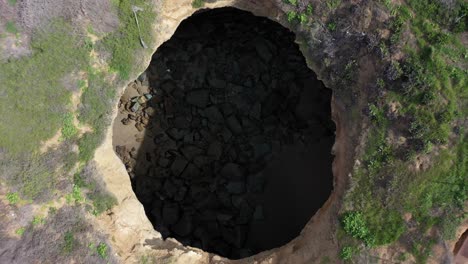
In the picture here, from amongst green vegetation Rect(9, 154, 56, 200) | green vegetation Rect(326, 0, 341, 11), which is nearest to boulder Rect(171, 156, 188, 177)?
green vegetation Rect(9, 154, 56, 200)

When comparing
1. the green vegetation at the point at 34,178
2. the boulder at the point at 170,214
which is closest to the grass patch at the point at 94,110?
the green vegetation at the point at 34,178

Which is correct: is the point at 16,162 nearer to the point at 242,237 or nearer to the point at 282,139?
the point at 242,237

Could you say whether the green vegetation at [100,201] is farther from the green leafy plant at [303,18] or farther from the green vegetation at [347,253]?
the green leafy plant at [303,18]

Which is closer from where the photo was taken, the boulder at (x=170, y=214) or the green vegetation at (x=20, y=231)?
the green vegetation at (x=20, y=231)

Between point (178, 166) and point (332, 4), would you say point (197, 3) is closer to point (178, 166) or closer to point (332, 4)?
point (332, 4)

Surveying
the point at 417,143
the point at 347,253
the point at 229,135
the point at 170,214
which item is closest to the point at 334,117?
the point at 417,143

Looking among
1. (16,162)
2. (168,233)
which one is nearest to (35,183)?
(16,162)

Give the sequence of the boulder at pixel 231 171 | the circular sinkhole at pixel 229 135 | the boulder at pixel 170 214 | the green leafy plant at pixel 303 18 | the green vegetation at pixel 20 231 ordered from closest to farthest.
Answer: the green vegetation at pixel 20 231 → the green leafy plant at pixel 303 18 → the boulder at pixel 170 214 → the circular sinkhole at pixel 229 135 → the boulder at pixel 231 171
